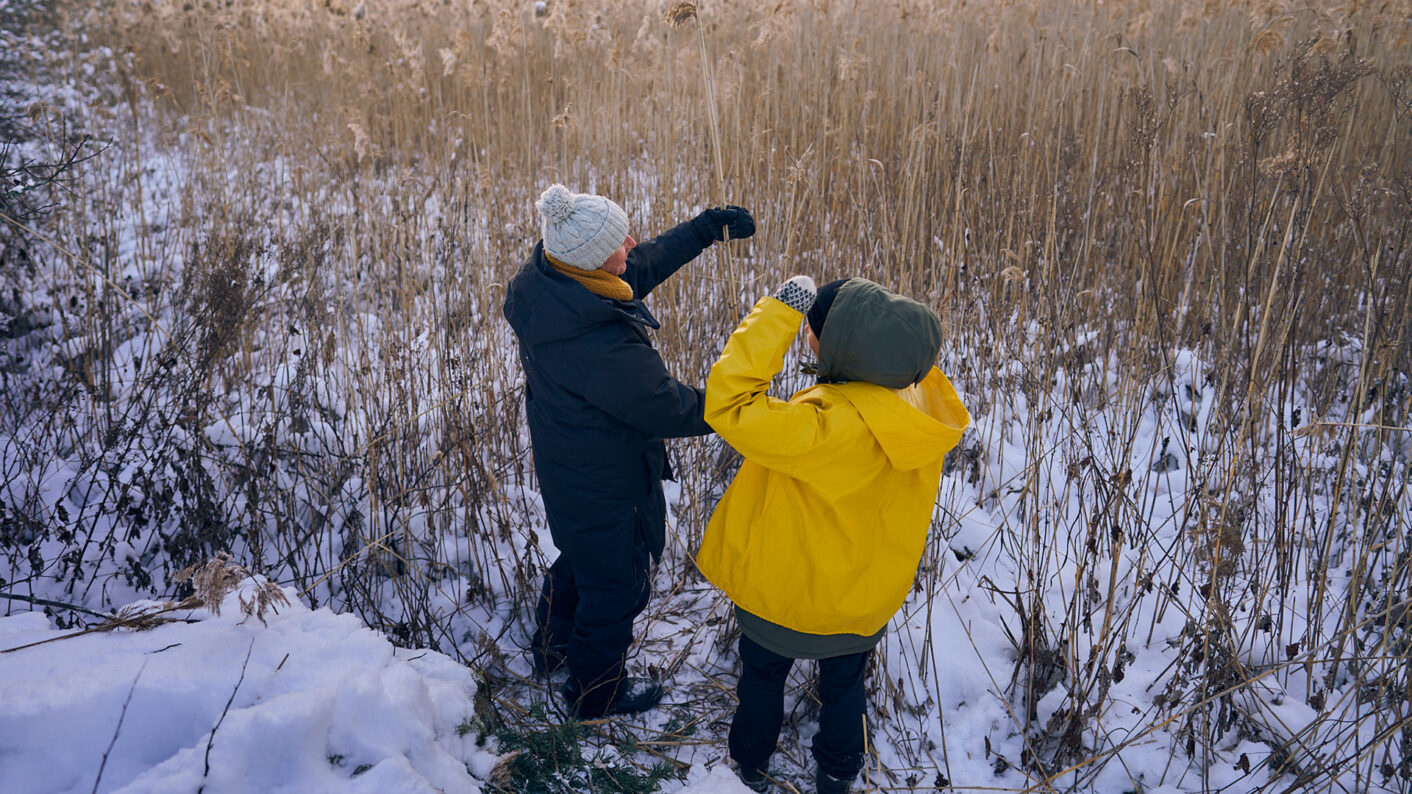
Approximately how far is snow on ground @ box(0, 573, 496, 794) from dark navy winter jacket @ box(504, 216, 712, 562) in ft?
1.67

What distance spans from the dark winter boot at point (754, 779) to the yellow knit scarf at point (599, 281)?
1.15 metres

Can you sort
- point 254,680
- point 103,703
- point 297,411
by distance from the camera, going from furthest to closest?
point 297,411 → point 254,680 → point 103,703

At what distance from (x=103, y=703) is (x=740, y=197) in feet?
9.46

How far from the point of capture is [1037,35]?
5.37 meters

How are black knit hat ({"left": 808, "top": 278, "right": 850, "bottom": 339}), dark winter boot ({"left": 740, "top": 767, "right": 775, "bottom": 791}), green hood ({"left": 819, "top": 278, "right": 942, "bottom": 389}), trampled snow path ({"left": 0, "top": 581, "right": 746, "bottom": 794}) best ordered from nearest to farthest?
1. trampled snow path ({"left": 0, "top": 581, "right": 746, "bottom": 794})
2. green hood ({"left": 819, "top": 278, "right": 942, "bottom": 389})
3. black knit hat ({"left": 808, "top": 278, "right": 850, "bottom": 339})
4. dark winter boot ({"left": 740, "top": 767, "right": 775, "bottom": 791})

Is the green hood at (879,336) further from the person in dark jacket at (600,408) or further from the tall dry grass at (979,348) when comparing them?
the tall dry grass at (979,348)

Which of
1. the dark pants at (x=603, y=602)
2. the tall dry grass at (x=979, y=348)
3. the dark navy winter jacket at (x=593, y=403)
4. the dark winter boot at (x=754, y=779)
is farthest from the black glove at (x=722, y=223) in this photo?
the dark winter boot at (x=754, y=779)

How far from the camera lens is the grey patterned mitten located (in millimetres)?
1418

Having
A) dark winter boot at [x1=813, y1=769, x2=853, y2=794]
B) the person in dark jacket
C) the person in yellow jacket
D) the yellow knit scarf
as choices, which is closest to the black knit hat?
the person in yellow jacket

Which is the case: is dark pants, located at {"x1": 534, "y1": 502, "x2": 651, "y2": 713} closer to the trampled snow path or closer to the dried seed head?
the trampled snow path

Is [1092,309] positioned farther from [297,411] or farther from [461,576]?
[297,411]

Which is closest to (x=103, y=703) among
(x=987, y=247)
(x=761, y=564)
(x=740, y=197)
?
(x=761, y=564)

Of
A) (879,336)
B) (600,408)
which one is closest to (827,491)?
(879,336)

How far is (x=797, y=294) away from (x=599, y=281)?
1.58 feet
